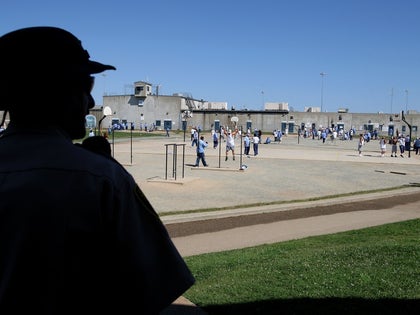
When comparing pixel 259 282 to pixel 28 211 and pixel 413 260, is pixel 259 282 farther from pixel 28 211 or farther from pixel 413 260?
pixel 28 211

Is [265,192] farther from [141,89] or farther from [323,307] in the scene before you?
[141,89]

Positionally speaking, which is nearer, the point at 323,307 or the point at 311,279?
the point at 323,307

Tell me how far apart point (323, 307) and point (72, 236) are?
4026 millimetres

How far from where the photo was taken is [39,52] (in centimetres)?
170

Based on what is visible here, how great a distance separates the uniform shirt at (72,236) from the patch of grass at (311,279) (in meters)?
3.59

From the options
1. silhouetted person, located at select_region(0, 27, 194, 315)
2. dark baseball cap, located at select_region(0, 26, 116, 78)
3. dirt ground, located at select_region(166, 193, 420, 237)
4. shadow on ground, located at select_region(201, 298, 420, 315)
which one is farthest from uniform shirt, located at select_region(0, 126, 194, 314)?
dirt ground, located at select_region(166, 193, 420, 237)

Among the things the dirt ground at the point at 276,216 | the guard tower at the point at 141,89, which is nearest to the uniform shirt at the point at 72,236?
the dirt ground at the point at 276,216

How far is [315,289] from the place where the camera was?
5547 millimetres

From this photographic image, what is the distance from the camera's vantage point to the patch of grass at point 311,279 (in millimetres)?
5082

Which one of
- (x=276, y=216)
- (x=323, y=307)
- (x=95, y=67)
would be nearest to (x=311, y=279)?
(x=323, y=307)

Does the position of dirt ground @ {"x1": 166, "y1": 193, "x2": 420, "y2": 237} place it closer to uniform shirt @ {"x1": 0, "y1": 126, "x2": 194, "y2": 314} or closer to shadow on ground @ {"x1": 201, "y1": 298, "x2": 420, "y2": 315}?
shadow on ground @ {"x1": 201, "y1": 298, "x2": 420, "y2": 315}

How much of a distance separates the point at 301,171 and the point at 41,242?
72.8ft

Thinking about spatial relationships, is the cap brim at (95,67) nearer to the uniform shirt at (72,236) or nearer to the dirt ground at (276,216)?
the uniform shirt at (72,236)

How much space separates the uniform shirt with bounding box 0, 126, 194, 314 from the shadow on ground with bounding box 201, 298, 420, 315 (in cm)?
356
